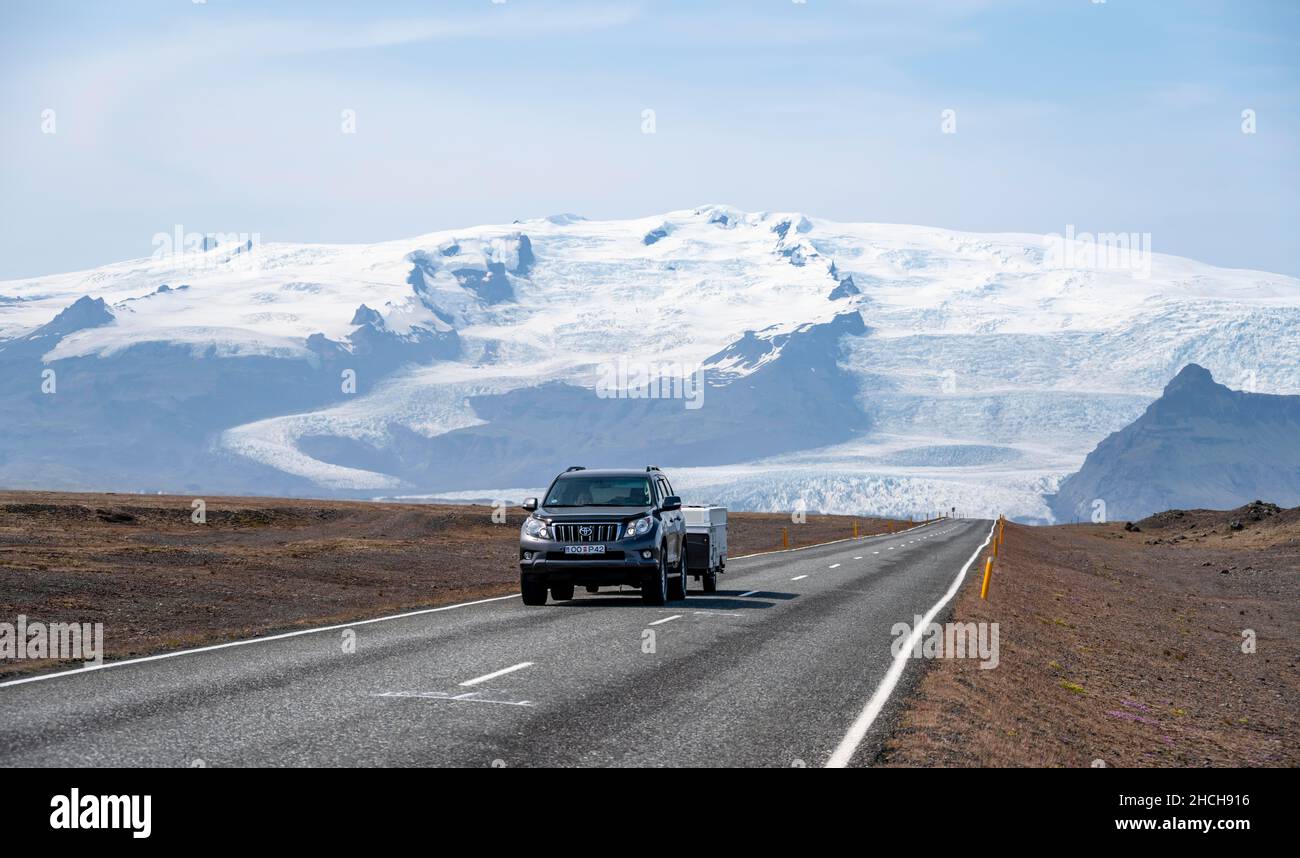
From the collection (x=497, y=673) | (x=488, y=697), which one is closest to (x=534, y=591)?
(x=497, y=673)

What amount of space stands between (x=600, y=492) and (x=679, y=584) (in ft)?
8.70

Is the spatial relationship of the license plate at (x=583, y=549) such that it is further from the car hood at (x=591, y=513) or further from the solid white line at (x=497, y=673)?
the solid white line at (x=497, y=673)

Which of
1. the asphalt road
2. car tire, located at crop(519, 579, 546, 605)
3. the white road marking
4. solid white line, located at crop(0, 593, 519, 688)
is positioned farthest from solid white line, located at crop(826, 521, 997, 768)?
solid white line, located at crop(0, 593, 519, 688)

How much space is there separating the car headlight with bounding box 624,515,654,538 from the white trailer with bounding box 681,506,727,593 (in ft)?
16.2

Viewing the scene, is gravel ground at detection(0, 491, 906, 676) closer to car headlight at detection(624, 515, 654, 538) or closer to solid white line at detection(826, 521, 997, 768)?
car headlight at detection(624, 515, 654, 538)

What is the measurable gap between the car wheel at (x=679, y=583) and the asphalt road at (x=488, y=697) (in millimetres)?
3500

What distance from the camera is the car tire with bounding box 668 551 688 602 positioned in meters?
26.5

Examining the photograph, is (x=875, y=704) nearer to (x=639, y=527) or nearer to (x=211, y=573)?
(x=639, y=527)

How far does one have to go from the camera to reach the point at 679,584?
26656 mm

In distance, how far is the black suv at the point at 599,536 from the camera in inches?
939

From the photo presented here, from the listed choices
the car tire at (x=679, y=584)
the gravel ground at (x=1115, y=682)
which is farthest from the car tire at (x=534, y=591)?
the gravel ground at (x=1115, y=682)

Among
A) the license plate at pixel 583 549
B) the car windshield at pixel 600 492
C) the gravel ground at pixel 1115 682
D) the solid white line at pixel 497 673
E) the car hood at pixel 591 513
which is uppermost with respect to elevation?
the car windshield at pixel 600 492
